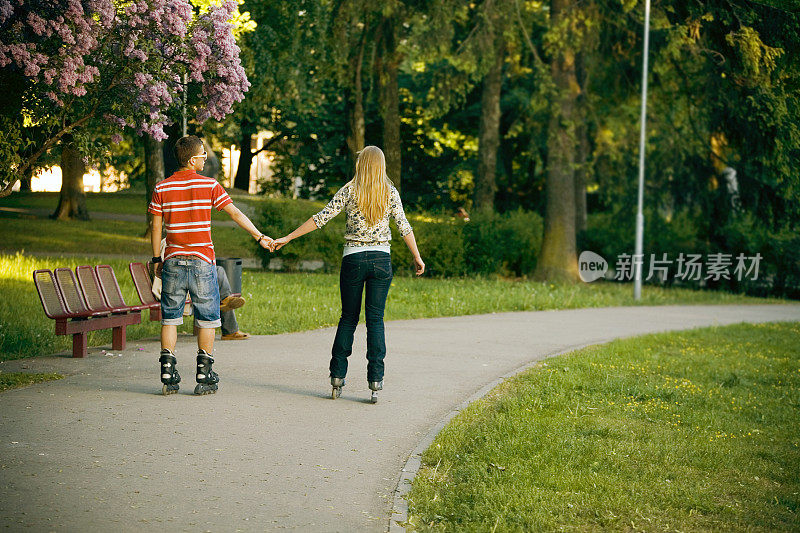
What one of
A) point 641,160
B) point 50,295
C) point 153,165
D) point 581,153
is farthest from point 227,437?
point 581,153

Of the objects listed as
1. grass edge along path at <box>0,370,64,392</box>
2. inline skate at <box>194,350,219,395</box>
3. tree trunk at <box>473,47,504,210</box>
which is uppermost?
tree trunk at <box>473,47,504,210</box>

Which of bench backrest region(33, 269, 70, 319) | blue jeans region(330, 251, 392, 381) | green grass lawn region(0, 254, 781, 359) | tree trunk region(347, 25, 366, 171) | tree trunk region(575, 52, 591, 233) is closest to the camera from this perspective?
blue jeans region(330, 251, 392, 381)

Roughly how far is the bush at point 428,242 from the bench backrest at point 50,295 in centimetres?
1201

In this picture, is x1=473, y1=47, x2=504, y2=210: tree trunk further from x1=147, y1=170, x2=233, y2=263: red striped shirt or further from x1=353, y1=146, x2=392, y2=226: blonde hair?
x1=147, y1=170, x2=233, y2=263: red striped shirt

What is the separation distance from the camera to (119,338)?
1046cm

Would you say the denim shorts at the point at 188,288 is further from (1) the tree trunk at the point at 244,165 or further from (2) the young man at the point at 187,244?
(1) the tree trunk at the point at 244,165

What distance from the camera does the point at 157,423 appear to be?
702 cm

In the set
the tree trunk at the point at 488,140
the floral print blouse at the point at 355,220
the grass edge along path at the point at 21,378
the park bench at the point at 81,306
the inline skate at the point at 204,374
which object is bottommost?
the grass edge along path at the point at 21,378

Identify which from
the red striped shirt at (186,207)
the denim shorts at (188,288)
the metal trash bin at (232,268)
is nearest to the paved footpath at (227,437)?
the denim shorts at (188,288)

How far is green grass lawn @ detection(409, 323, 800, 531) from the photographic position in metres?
5.38

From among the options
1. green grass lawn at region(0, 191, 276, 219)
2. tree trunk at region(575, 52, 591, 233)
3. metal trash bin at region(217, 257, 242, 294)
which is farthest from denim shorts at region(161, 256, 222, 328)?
green grass lawn at region(0, 191, 276, 219)

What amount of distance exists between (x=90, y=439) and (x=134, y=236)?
24834 mm

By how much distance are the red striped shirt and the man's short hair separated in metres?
0.11

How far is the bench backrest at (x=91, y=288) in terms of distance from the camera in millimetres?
10258
